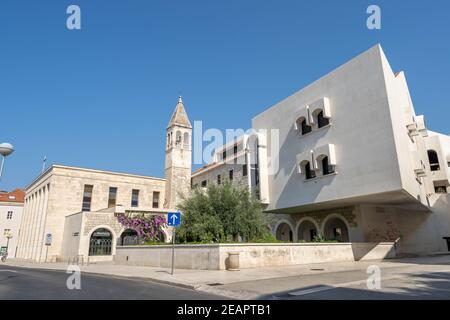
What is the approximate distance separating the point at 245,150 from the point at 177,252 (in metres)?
17.0

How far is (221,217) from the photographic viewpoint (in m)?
20.7

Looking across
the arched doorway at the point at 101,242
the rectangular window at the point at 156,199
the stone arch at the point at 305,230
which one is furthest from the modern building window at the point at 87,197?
the stone arch at the point at 305,230

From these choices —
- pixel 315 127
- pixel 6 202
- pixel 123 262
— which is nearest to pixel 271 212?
pixel 315 127

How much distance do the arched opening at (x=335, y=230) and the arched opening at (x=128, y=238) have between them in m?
18.3

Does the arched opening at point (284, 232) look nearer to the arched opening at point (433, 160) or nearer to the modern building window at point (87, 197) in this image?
the arched opening at point (433, 160)

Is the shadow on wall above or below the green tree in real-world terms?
below

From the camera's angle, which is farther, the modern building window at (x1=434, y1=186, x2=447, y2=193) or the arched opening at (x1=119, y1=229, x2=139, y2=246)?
the arched opening at (x1=119, y1=229, x2=139, y2=246)

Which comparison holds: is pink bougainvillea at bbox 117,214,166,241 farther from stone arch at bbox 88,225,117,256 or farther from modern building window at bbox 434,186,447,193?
modern building window at bbox 434,186,447,193

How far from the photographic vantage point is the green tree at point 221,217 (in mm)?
19953

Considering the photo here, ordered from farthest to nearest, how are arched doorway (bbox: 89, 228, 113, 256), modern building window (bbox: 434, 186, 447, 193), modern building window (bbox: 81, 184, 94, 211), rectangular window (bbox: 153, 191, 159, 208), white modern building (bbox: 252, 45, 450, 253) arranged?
rectangular window (bbox: 153, 191, 159, 208), modern building window (bbox: 81, 184, 94, 211), modern building window (bbox: 434, 186, 447, 193), arched doorway (bbox: 89, 228, 113, 256), white modern building (bbox: 252, 45, 450, 253)

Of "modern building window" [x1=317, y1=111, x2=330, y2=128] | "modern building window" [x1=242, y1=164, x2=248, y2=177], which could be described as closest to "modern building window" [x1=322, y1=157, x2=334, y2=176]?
"modern building window" [x1=317, y1=111, x2=330, y2=128]

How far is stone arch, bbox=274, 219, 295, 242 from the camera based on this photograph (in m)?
31.3

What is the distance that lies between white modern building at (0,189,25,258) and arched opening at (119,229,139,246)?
31412 millimetres

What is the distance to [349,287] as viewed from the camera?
9.00m
